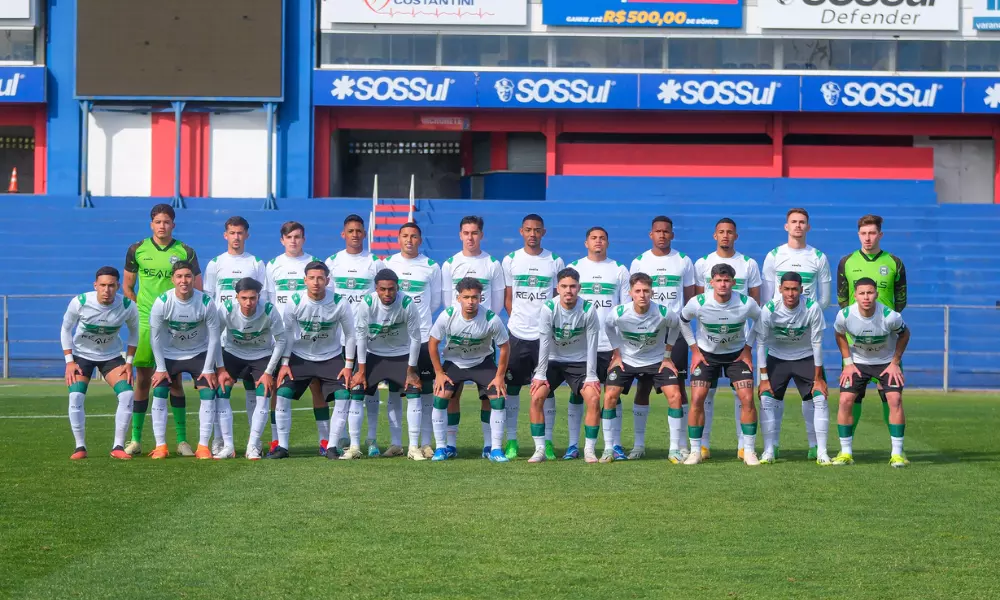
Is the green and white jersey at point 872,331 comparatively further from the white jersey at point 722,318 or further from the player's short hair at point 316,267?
the player's short hair at point 316,267

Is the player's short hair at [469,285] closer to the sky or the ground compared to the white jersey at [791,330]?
closer to the sky

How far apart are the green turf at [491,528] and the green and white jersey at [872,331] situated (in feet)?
2.99

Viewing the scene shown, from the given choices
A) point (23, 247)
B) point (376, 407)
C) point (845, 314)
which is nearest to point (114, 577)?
point (376, 407)

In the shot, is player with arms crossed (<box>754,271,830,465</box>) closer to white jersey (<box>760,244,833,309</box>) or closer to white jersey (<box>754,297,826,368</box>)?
white jersey (<box>754,297,826,368</box>)

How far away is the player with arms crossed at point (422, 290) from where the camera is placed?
10.8 meters

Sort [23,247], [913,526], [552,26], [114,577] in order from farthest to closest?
[552,26]
[23,247]
[913,526]
[114,577]

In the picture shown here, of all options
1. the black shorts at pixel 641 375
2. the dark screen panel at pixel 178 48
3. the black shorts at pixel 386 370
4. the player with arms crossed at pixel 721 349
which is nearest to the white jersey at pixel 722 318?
the player with arms crossed at pixel 721 349

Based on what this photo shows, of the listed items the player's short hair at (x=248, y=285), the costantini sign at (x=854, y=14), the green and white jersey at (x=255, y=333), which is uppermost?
the costantini sign at (x=854, y=14)

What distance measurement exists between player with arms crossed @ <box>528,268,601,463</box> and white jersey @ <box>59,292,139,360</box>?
3435 millimetres

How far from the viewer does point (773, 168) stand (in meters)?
27.3

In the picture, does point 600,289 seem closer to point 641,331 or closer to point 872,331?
point 641,331

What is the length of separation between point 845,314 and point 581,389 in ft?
7.71

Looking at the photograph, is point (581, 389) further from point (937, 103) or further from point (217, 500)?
point (937, 103)

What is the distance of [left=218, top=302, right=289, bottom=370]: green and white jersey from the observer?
1030cm
